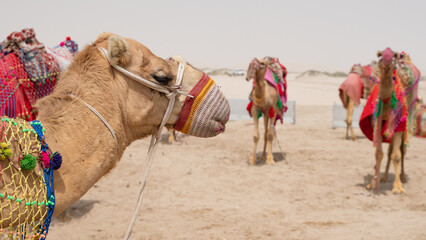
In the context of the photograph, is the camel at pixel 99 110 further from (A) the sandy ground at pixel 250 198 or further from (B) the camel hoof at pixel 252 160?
(B) the camel hoof at pixel 252 160

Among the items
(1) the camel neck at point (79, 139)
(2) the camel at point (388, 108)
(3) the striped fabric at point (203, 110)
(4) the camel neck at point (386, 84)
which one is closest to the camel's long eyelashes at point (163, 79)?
(3) the striped fabric at point (203, 110)

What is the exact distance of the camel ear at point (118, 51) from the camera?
217 cm

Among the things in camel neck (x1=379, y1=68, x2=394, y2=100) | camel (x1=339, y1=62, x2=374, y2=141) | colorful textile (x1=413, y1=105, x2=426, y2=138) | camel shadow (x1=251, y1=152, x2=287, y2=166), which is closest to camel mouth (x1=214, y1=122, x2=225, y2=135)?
camel neck (x1=379, y1=68, x2=394, y2=100)

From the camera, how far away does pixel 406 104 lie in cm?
687

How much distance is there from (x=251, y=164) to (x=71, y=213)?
4.44 meters

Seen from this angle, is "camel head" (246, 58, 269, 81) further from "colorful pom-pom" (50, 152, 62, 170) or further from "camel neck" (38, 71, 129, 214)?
"colorful pom-pom" (50, 152, 62, 170)

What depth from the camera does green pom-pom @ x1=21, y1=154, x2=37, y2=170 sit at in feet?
6.16

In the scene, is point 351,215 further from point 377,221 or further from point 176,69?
point 176,69

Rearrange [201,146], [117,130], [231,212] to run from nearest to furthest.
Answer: [117,130], [231,212], [201,146]

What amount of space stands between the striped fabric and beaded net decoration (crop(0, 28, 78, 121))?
2.35m

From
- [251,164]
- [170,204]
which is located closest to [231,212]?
[170,204]

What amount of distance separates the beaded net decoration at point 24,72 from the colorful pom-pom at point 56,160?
2394 mm

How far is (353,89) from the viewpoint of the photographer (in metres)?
12.3

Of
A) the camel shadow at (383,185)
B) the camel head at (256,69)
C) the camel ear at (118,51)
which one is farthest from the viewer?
the camel head at (256,69)
